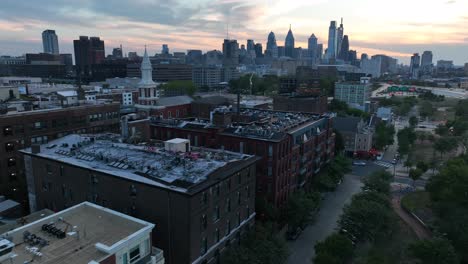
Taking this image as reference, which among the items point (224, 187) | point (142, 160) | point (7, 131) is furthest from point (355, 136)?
point (7, 131)

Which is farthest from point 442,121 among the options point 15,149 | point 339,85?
point 15,149

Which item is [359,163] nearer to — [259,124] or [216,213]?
[259,124]

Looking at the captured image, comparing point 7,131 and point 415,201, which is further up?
point 7,131

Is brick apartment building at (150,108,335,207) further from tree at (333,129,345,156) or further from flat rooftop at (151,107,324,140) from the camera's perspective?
tree at (333,129,345,156)

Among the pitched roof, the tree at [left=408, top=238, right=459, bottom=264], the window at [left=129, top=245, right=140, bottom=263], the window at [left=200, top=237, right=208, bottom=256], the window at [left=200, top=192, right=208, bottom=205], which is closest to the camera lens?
the window at [left=129, top=245, right=140, bottom=263]

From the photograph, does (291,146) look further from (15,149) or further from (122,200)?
(15,149)

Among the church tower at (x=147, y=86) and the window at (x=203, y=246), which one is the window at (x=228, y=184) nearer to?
the window at (x=203, y=246)

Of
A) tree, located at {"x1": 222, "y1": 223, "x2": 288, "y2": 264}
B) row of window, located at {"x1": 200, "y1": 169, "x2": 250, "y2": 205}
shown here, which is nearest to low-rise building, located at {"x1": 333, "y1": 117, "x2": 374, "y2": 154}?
row of window, located at {"x1": 200, "y1": 169, "x2": 250, "y2": 205}
